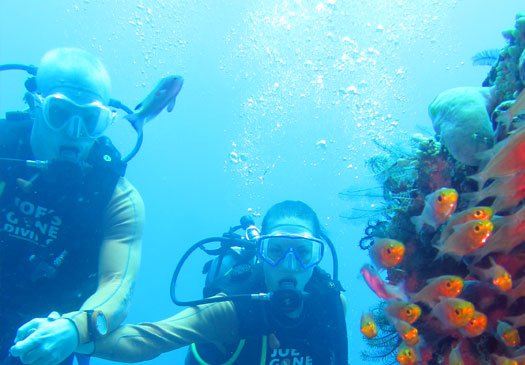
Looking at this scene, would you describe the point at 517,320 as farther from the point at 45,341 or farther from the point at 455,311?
the point at 45,341

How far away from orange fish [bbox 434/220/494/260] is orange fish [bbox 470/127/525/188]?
256 mm

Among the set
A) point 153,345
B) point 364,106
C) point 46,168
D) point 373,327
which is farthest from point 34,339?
point 364,106

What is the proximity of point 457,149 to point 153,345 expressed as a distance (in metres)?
2.95

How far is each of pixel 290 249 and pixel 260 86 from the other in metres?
38.7

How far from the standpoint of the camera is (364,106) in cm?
2438

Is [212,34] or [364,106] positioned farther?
[212,34]

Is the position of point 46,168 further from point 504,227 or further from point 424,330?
point 504,227

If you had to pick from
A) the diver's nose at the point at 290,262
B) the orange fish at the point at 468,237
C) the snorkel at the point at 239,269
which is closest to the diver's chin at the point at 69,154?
the snorkel at the point at 239,269

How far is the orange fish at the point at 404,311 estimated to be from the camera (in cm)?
220

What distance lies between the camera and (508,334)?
2041 mm

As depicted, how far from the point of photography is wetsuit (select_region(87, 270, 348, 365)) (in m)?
4.02

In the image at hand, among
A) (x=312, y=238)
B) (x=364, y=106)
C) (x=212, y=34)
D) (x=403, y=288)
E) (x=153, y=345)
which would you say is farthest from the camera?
(x=212, y=34)

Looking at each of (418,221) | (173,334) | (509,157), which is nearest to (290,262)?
(173,334)

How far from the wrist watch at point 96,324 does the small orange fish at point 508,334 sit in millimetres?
2559
